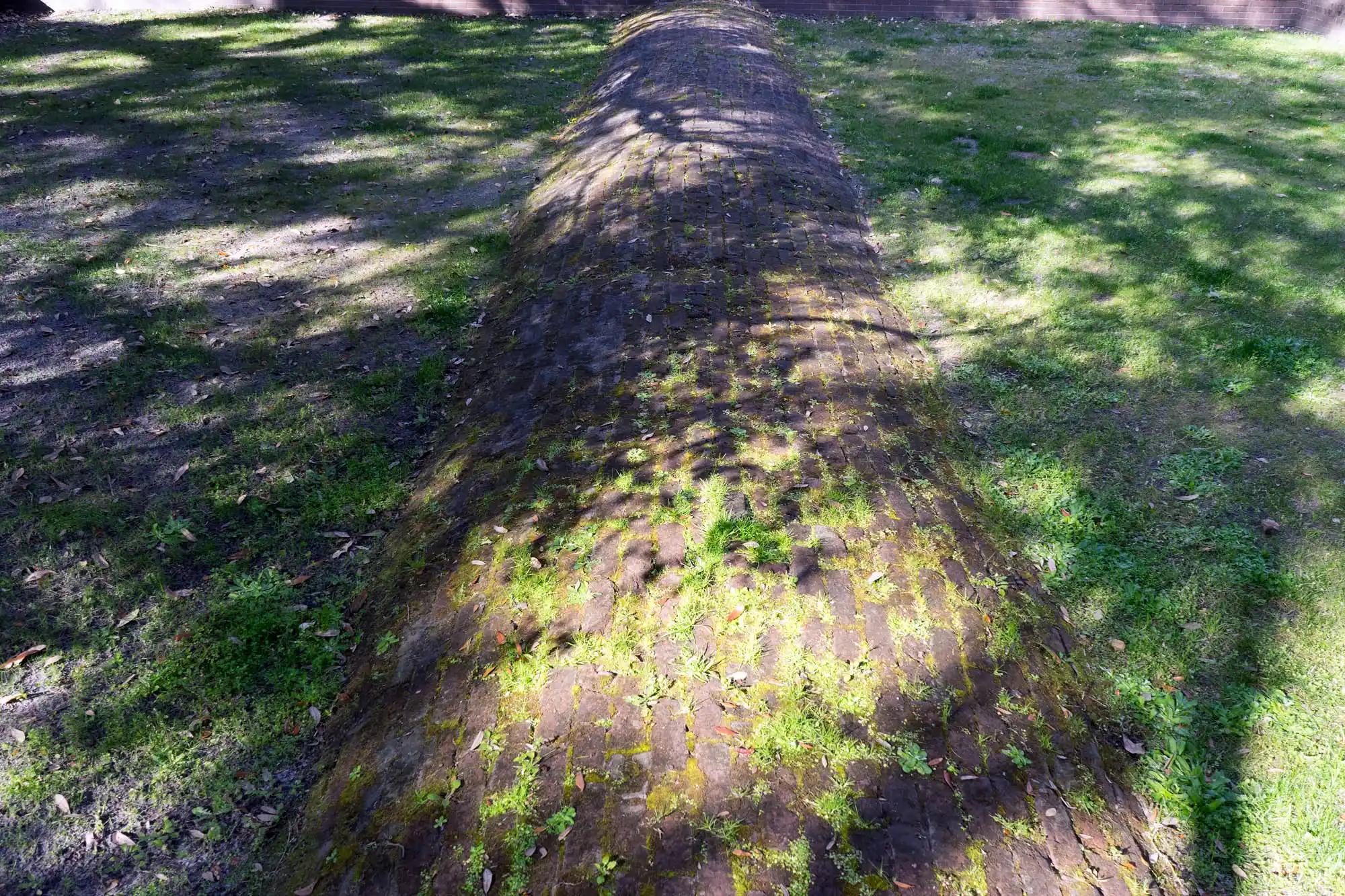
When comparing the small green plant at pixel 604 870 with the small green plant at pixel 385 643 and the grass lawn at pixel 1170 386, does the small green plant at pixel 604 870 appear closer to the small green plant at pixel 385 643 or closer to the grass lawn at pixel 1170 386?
the small green plant at pixel 385 643

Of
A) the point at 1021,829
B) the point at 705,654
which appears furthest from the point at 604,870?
the point at 1021,829

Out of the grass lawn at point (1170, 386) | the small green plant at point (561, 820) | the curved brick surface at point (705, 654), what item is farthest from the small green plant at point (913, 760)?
the small green plant at point (561, 820)

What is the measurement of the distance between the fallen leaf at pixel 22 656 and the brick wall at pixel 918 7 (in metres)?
15.5

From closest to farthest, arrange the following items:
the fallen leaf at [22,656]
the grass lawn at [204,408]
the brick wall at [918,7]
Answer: the grass lawn at [204,408] < the fallen leaf at [22,656] < the brick wall at [918,7]

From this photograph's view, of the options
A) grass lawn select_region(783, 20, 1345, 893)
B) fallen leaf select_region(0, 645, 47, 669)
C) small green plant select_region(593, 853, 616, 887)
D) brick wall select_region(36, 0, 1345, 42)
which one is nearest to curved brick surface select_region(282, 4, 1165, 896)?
small green plant select_region(593, 853, 616, 887)

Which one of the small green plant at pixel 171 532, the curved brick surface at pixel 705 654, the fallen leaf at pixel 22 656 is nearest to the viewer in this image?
the curved brick surface at pixel 705 654

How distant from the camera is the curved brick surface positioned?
267 cm

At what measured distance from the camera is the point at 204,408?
5289 millimetres

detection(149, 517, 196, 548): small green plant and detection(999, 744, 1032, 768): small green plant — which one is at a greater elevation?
detection(149, 517, 196, 548): small green plant

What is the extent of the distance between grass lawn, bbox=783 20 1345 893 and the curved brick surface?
441mm

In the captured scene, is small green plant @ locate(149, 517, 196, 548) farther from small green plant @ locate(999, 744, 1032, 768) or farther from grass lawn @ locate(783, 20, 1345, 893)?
grass lawn @ locate(783, 20, 1345, 893)

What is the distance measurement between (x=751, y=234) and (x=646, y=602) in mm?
4171

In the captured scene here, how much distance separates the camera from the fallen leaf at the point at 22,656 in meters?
3.57

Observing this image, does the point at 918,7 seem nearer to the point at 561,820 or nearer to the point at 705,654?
the point at 705,654
